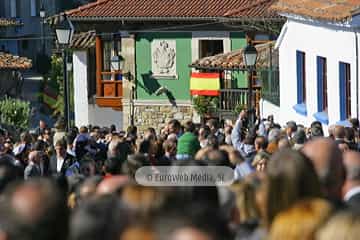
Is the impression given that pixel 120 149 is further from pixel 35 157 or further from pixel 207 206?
pixel 207 206

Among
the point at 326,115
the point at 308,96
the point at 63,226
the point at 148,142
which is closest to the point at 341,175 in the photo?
the point at 63,226

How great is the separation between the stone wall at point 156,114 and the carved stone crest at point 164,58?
39.4 inches

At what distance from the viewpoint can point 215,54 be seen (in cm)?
4081

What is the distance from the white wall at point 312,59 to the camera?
20.3m

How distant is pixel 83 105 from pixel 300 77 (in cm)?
1974

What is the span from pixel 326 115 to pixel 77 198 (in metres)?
12.7

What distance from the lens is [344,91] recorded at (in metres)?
21.0

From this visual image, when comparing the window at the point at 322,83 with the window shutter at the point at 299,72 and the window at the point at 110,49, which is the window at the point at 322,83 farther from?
the window at the point at 110,49

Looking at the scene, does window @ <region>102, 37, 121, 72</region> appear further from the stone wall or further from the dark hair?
the dark hair

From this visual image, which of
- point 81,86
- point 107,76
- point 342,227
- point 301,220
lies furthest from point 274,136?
point 81,86

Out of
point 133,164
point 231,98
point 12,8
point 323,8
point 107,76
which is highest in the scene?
point 12,8

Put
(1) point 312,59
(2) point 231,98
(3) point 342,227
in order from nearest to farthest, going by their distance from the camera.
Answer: (3) point 342,227, (1) point 312,59, (2) point 231,98

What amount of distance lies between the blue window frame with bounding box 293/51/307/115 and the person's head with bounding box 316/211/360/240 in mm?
18195

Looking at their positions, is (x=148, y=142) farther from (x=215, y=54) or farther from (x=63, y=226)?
(x=215, y=54)
